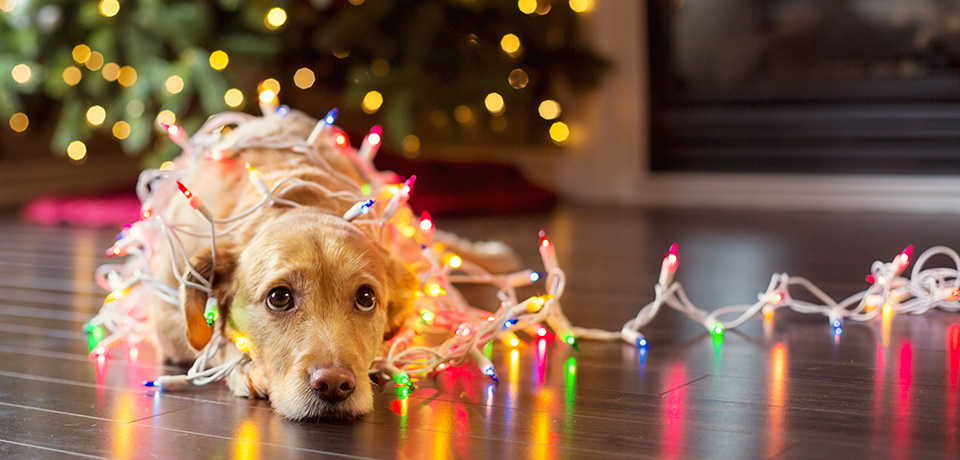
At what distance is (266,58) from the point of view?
14.0 ft

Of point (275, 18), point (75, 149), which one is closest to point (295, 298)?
point (275, 18)

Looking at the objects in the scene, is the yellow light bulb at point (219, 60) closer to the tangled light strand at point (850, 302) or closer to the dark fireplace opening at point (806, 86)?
the dark fireplace opening at point (806, 86)

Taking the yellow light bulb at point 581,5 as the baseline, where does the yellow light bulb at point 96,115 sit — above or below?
below

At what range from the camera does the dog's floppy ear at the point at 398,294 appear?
1574mm

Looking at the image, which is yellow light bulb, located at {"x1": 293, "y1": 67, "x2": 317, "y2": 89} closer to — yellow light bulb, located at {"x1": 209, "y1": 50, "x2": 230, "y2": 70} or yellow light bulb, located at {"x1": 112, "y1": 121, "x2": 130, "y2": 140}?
yellow light bulb, located at {"x1": 209, "y1": 50, "x2": 230, "y2": 70}

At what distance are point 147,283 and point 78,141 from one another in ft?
Result: 10.4

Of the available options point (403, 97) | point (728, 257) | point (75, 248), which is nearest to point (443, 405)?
point (728, 257)

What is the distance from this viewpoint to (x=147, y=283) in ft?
5.80

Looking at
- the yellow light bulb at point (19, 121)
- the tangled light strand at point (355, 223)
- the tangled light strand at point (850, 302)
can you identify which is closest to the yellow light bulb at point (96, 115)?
the yellow light bulb at point (19, 121)

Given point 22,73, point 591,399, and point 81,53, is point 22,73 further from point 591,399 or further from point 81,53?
point 591,399

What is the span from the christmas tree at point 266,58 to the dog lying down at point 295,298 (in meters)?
2.46

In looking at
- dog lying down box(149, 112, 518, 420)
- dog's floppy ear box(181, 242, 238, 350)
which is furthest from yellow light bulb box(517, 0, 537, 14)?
dog's floppy ear box(181, 242, 238, 350)

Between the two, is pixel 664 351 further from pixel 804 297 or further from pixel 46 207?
pixel 46 207

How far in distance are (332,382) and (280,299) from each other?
0.17 meters
